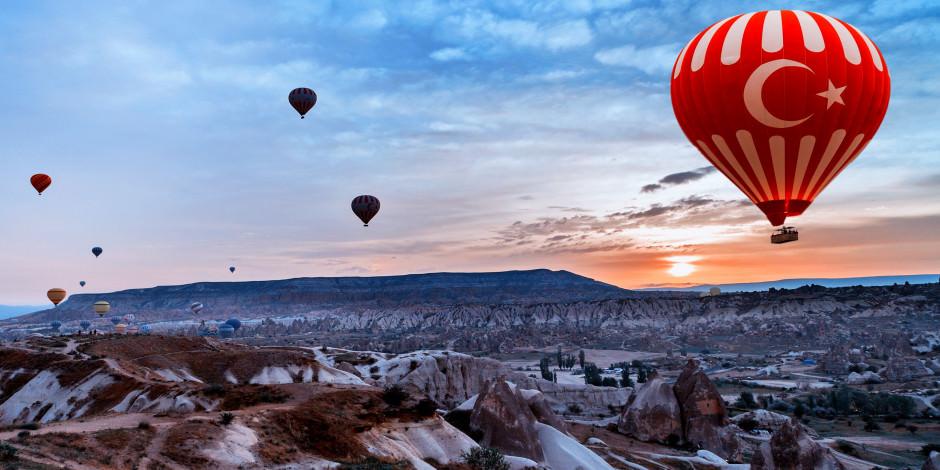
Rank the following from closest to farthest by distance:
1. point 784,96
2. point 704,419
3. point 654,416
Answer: point 784,96
point 704,419
point 654,416

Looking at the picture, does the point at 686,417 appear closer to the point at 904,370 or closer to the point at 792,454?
the point at 792,454

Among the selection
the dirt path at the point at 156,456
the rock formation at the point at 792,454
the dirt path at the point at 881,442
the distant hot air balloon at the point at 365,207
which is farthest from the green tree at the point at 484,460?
the dirt path at the point at 881,442

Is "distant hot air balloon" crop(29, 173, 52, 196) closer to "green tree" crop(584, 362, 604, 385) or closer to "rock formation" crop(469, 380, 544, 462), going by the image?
"rock formation" crop(469, 380, 544, 462)

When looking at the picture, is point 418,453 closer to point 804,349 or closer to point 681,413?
point 681,413

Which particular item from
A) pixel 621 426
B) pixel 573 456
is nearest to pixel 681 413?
pixel 621 426

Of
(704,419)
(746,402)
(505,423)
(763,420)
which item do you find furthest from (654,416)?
(746,402)

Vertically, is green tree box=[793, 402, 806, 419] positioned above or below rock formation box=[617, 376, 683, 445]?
below

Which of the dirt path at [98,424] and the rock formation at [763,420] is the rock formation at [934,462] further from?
the dirt path at [98,424]

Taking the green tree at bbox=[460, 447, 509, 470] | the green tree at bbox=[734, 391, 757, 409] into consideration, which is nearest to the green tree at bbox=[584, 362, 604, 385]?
the green tree at bbox=[734, 391, 757, 409]
